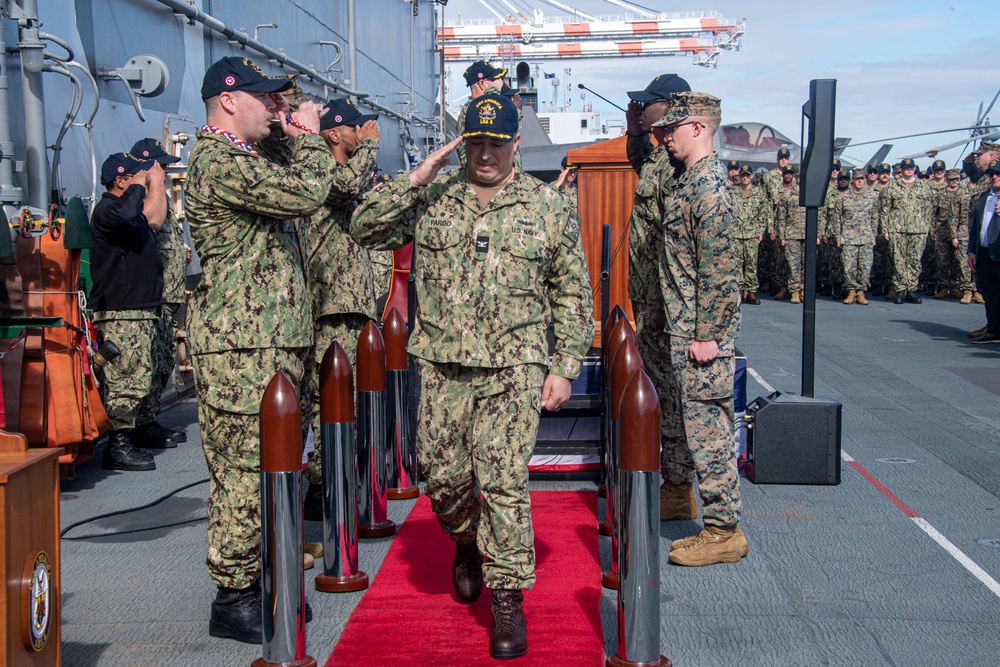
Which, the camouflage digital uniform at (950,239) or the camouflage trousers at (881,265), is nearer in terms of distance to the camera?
the camouflage digital uniform at (950,239)

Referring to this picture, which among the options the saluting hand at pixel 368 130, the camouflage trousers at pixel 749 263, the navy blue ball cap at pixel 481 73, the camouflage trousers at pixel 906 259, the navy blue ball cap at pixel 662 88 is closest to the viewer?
the saluting hand at pixel 368 130

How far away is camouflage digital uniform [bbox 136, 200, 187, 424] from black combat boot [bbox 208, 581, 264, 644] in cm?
343

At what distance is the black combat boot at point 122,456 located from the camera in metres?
6.91

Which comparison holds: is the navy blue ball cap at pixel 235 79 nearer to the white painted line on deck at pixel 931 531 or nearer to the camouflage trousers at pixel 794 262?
the white painted line on deck at pixel 931 531

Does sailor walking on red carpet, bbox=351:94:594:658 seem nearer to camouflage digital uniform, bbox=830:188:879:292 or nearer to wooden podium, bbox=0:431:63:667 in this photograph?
wooden podium, bbox=0:431:63:667

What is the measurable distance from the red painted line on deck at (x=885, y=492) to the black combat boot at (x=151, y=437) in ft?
15.8

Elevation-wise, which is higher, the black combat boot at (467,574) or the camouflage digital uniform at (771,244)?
the camouflage digital uniform at (771,244)

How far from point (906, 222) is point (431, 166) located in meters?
15.4

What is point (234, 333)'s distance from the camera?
395 centimetres

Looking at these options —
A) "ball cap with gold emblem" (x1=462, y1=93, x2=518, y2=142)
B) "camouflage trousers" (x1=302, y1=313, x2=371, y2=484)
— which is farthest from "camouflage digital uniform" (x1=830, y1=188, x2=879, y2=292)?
"ball cap with gold emblem" (x1=462, y1=93, x2=518, y2=142)

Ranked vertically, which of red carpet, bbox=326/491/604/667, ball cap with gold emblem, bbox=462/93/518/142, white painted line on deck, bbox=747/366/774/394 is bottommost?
red carpet, bbox=326/491/604/667

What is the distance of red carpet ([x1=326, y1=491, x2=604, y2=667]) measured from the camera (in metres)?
3.84

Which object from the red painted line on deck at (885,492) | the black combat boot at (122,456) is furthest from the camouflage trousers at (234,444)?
the red painted line on deck at (885,492)

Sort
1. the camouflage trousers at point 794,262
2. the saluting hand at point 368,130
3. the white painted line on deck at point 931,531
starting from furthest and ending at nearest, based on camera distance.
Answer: the camouflage trousers at point 794,262
the saluting hand at point 368,130
the white painted line on deck at point 931,531
